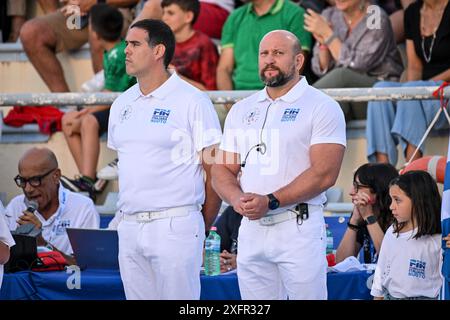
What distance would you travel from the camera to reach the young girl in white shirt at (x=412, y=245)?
6.83m

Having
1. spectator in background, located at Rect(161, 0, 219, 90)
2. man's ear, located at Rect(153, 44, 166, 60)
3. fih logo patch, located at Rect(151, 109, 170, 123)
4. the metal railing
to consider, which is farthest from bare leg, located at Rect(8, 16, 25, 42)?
fih logo patch, located at Rect(151, 109, 170, 123)

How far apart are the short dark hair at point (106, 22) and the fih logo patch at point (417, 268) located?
4.39 m

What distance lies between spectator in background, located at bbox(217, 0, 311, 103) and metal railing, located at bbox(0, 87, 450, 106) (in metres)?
1.35

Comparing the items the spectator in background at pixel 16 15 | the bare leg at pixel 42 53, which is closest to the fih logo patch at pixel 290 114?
the bare leg at pixel 42 53

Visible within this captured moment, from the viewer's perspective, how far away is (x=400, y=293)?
270 inches

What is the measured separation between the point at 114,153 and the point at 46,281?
290 centimetres

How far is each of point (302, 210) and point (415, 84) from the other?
2931 millimetres

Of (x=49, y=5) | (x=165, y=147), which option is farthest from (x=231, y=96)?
(x=49, y=5)

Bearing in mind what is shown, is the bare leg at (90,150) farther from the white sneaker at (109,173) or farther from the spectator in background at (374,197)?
the spectator in background at (374,197)

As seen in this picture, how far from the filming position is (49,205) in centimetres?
850

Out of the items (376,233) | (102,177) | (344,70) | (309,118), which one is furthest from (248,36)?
(309,118)

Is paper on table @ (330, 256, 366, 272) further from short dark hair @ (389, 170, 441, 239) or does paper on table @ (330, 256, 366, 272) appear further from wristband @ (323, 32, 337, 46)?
wristband @ (323, 32, 337, 46)

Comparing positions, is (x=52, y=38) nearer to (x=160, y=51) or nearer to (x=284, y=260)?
(x=160, y=51)

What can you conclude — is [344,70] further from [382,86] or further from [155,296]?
[155,296]
